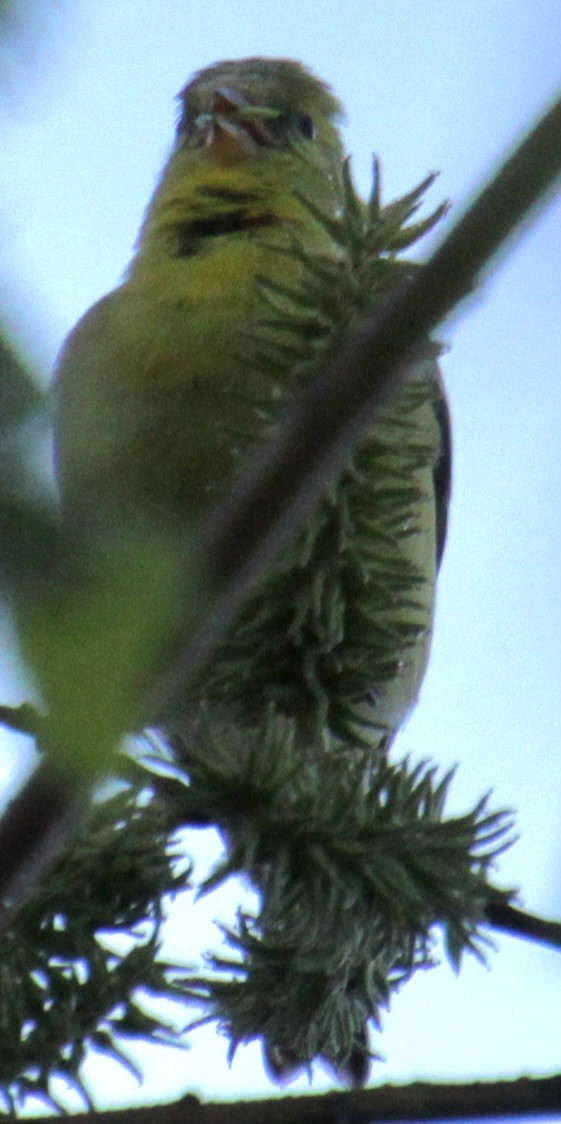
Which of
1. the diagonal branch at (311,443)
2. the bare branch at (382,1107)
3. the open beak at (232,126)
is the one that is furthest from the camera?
the open beak at (232,126)

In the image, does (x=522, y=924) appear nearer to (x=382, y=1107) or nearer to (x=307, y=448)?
(x=382, y=1107)

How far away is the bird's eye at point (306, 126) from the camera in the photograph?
2872 mm

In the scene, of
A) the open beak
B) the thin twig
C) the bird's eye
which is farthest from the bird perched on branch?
the bird's eye

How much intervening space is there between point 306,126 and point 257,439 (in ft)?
7.52

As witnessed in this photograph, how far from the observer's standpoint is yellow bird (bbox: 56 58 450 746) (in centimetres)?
79

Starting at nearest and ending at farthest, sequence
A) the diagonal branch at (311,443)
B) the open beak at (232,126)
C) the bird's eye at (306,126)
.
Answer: the diagonal branch at (311,443), the open beak at (232,126), the bird's eye at (306,126)

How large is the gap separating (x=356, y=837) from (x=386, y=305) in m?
0.48

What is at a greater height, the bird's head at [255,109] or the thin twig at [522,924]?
the bird's head at [255,109]

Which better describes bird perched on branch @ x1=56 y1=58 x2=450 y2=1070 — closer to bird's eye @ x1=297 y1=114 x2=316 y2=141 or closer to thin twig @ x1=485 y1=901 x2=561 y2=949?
thin twig @ x1=485 y1=901 x2=561 y2=949

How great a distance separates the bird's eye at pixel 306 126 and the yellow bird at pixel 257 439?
1.30 feet

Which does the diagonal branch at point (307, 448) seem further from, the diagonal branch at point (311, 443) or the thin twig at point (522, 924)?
the thin twig at point (522, 924)

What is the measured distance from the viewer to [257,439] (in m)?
0.77

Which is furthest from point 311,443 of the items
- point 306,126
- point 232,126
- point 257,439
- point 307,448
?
point 306,126

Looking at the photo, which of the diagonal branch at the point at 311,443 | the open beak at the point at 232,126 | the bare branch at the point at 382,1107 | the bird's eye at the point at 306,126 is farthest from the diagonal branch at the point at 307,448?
the bird's eye at the point at 306,126
